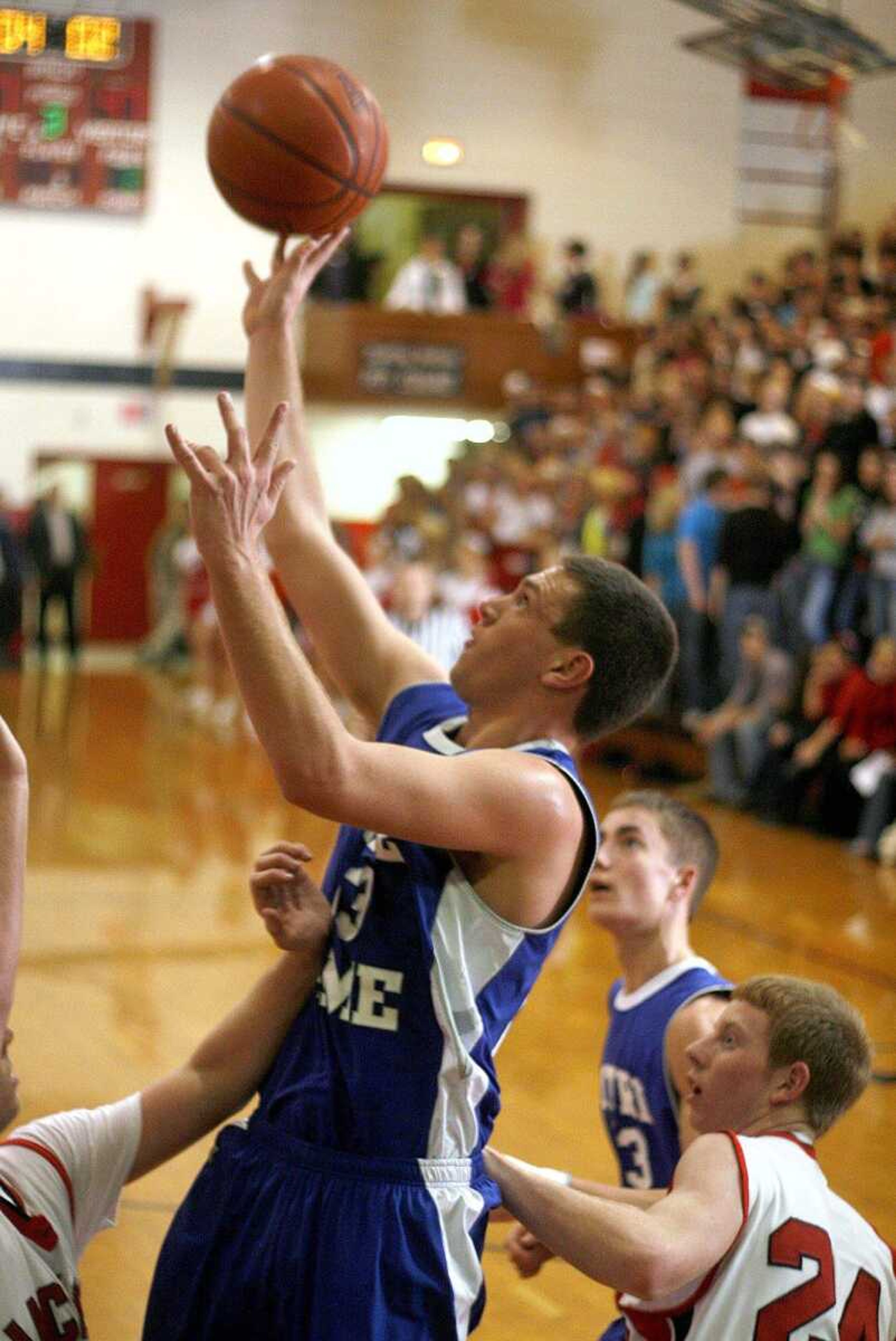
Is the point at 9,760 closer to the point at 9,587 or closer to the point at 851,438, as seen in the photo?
the point at 851,438

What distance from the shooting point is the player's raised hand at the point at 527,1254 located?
2.56 m

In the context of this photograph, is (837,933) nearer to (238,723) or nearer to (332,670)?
(332,670)

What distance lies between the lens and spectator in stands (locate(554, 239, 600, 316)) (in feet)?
58.5

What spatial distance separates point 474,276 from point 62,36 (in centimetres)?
478

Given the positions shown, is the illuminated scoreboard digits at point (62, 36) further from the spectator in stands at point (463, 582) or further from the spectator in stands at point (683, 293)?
the spectator in stands at point (463, 582)

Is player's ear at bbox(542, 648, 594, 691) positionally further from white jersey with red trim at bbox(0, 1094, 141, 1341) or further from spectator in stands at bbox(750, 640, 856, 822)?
spectator in stands at bbox(750, 640, 856, 822)

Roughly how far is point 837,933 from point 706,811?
3.12 meters

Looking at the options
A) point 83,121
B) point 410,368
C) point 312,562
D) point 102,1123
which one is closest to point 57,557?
point 410,368

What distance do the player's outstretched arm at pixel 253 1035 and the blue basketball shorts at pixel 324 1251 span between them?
15cm

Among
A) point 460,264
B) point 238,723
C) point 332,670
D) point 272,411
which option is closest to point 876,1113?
point 332,670

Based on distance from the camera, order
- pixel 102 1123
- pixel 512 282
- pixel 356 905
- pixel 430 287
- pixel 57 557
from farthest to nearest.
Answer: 1. pixel 512 282
2. pixel 430 287
3. pixel 57 557
4. pixel 102 1123
5. pixel 356 905

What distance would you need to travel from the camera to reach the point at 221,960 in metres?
6.24

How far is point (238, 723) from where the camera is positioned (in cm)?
1308

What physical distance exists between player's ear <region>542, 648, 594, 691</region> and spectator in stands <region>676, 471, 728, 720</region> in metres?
8.83
